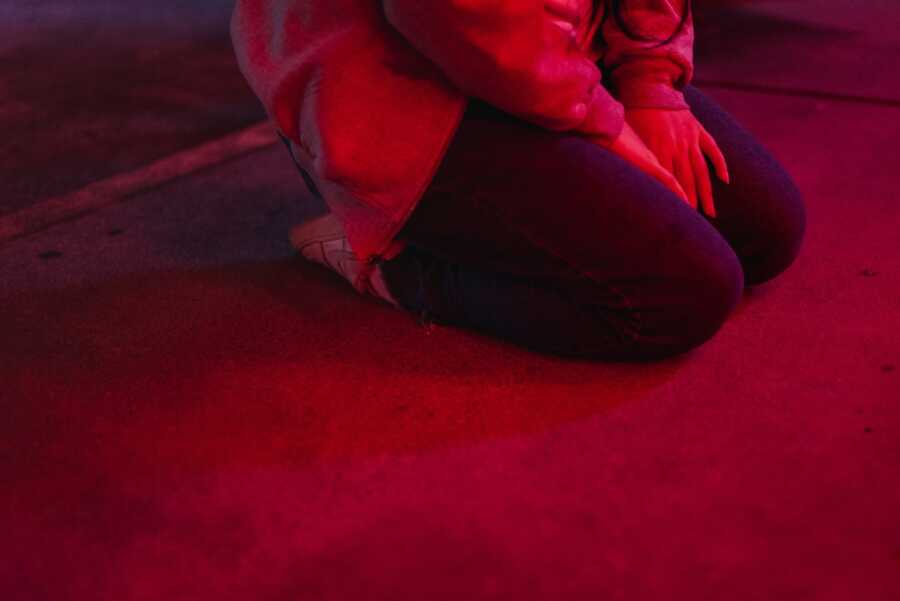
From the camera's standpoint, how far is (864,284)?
1.55 m

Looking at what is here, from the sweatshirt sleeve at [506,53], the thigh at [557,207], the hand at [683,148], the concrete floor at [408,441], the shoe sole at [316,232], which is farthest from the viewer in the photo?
the shoe sole at [316,232]

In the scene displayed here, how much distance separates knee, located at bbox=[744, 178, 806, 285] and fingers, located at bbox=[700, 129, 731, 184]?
0.08m

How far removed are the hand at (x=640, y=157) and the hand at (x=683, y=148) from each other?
0.18ft

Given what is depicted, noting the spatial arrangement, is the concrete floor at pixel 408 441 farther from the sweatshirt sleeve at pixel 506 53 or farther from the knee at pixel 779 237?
the sweatshirt sleeve at pixel 506 53

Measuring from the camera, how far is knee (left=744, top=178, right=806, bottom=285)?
4.87 feet

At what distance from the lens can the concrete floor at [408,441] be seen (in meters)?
1.07

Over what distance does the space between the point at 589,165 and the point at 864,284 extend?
1.57 ft

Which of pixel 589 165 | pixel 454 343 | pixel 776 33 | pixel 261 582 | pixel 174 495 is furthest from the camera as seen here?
pixel 776 33

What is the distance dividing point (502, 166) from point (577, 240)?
0.38 feet

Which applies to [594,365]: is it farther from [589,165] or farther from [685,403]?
[589,165]

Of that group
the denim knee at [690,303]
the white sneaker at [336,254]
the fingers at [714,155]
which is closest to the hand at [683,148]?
the fingers at [714,155]

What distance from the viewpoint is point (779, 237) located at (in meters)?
1.49

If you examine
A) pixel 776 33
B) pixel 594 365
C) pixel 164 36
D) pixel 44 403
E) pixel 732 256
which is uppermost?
pixel 732 256

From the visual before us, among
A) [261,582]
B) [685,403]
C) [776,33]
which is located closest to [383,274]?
[685,403]
